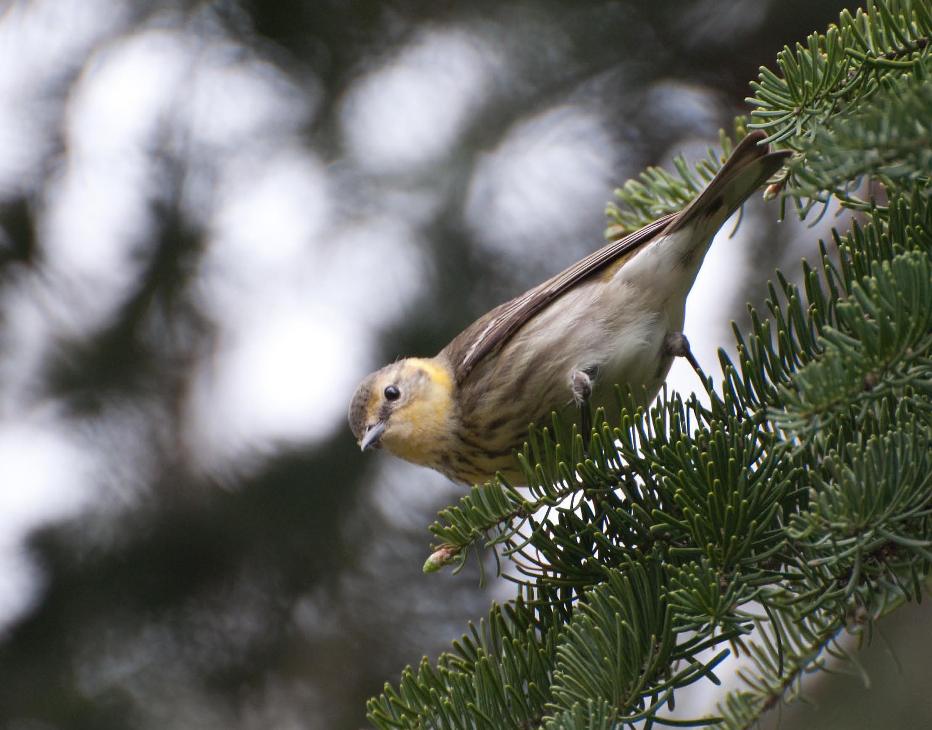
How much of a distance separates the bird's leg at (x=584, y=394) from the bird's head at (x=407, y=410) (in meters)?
0.57

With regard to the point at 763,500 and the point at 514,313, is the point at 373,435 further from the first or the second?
the point at 763,500

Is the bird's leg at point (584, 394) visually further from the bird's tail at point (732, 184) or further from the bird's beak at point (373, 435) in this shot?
the bird's beak at point (373, 435)

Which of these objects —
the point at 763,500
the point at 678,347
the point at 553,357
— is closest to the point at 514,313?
the point at 553,357

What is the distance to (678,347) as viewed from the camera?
3.39m

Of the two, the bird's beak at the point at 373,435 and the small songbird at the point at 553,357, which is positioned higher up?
the bird's beak at the point at 373,435

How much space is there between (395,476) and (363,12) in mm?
1966

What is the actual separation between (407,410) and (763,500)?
2.11 m

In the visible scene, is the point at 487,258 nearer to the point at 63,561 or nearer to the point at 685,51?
the point at 685,51

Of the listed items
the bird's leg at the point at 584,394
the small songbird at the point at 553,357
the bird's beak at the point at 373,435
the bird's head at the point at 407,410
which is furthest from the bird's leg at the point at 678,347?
the bird's beak at the point at 373,435

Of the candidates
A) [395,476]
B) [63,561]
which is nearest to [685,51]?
[395,476]

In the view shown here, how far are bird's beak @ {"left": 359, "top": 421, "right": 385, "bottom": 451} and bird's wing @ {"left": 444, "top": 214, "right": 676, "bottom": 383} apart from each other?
353 mm

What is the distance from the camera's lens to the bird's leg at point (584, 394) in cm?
314

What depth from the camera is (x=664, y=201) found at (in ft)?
10.7

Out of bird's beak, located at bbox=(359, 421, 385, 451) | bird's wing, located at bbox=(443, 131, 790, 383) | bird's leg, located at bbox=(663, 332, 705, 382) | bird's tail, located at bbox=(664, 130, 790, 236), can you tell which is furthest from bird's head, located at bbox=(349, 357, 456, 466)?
bird's tail, located at bbox=(664, 130, 790, 236)
